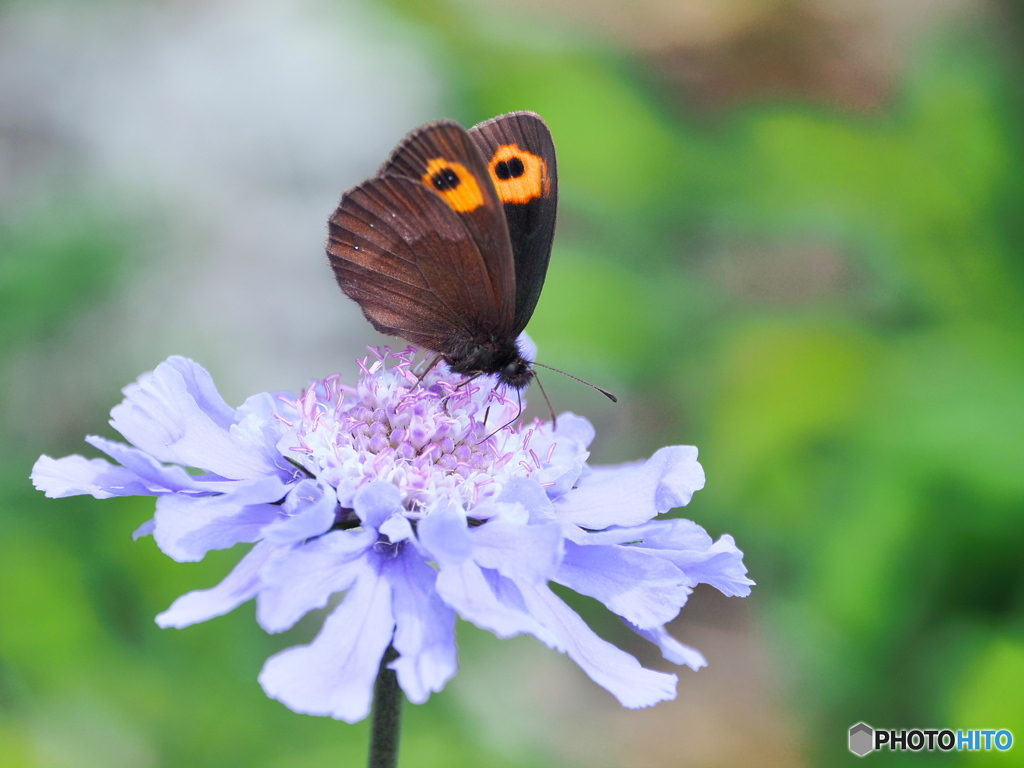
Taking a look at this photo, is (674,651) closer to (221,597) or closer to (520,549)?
(520,549)

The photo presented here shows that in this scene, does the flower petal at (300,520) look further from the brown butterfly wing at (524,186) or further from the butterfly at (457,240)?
the brown butterfly wing at (524,186)

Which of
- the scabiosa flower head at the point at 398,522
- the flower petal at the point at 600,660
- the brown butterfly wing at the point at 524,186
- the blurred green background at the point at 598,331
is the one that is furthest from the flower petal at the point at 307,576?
the blurred green background at the point at 598,331

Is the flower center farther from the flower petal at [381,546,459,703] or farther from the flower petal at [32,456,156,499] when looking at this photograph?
the flower petal at [32,456,156,499]

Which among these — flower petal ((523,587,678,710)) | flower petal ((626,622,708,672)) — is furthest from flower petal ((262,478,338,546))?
flower petal ((626,622,708,672))

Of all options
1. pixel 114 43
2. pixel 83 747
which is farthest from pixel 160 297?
pixel 83 747

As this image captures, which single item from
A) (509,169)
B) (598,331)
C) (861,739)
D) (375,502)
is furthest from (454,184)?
(861,739)
